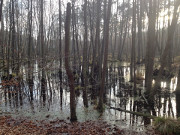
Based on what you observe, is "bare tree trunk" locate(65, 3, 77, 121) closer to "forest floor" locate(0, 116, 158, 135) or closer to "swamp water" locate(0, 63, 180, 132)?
"swamp water" locate(0, 63, 180, 132)

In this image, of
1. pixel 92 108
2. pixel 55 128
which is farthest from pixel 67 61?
pixel 92 108

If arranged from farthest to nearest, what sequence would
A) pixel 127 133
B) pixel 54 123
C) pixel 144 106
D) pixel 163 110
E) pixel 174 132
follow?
1. pixel 144 106
2. pixel 163 110
3. pixel 54 123
4. pixel 127 133
5. pixel 174 132

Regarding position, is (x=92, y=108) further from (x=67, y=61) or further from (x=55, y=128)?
(x=67, y=61)

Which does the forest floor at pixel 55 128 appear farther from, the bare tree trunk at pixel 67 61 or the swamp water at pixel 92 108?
the bare tree trunk at pixel 67 61

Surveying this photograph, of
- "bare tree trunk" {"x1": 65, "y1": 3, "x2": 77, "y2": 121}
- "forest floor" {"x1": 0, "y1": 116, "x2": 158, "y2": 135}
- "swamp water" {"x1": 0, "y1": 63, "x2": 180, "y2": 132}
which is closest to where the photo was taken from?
"forest floor" {"x1": 0, "y1": 116, "x2": 158, "y2": 135}

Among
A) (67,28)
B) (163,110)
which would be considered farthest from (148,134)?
(67,28)

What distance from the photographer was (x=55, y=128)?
5.04 meters

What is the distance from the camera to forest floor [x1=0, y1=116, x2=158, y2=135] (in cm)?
470

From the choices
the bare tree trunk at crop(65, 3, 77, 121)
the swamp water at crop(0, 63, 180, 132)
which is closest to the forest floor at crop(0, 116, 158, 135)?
the swamp water at crop(0, 63, 180, 132)

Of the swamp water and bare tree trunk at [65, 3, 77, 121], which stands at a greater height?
bare tree trunk at [65, 3, 77, 121]

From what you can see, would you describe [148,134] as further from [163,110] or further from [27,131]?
[27,131]

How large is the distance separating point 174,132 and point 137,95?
4.71 meters

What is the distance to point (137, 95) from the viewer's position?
9.05 m

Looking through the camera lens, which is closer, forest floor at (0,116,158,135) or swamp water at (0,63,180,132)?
forest floor at (0,116,158,135)
